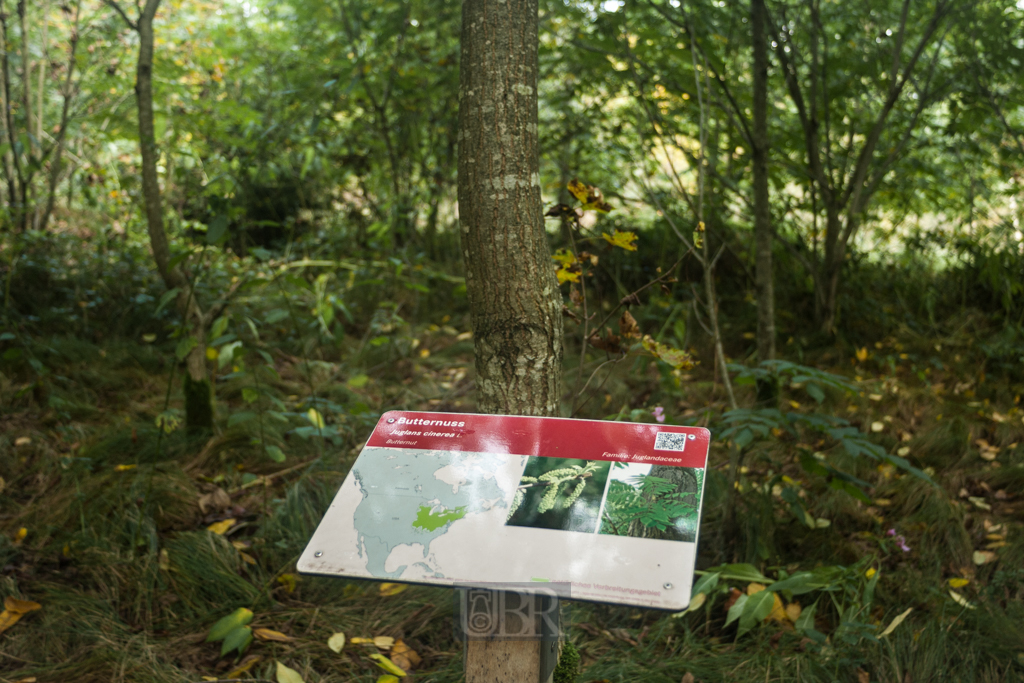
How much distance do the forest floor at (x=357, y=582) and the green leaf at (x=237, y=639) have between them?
0.17 ft

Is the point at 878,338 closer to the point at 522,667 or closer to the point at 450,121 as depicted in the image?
the point at 450,121

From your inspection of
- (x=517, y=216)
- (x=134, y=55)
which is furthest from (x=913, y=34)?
(x=134, y=55)

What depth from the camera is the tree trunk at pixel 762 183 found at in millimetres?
2996

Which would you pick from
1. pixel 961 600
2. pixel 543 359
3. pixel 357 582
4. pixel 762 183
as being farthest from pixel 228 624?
pixel 762 183

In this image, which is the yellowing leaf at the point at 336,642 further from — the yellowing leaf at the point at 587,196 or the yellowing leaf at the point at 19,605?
the yellowing leaf at the point at 587,196

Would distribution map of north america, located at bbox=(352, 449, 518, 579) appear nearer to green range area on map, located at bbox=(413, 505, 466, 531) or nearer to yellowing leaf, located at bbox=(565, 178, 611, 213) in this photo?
green range area on map, located at bbox=(413, 505, 466, 531)

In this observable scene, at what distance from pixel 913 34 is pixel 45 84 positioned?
23.7 feet

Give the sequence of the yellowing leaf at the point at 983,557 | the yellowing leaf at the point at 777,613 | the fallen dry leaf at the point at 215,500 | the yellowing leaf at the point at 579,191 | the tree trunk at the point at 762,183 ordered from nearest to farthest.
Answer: the yellowing leaf at the point at 579,191, the yellowing leaf at the point at 777,613, the yellowing leaf at the point at 983,557, the fallen dry leaf at the point at 215,500, the tree trunk at the point at 762,183

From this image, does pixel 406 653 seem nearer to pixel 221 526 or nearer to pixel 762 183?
pixel 221 526

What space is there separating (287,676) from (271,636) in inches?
8.6

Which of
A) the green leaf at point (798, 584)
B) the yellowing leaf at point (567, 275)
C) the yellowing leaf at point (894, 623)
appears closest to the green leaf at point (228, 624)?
the yellowing leaf at point (567, 275)

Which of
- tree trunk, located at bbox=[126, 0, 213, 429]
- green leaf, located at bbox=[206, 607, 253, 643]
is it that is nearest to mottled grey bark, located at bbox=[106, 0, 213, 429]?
tree trunk, located at bbox=[126, 0, 213, 429]

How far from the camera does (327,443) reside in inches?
120

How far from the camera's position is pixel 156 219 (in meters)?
2.76
